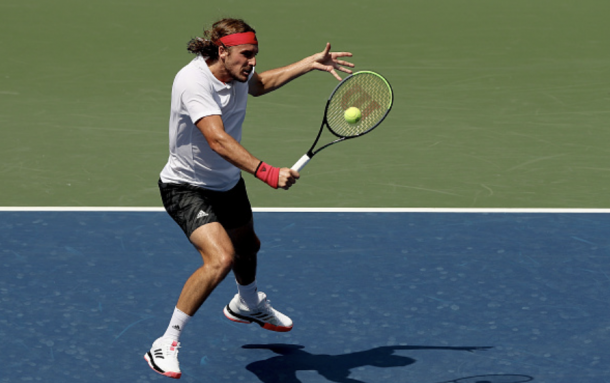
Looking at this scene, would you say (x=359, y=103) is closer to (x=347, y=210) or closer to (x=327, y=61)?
(x=327, y=61)

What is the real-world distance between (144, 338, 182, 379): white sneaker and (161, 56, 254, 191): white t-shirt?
3.16 feet

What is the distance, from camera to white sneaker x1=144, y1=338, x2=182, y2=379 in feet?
17.6

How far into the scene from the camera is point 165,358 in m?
5.43

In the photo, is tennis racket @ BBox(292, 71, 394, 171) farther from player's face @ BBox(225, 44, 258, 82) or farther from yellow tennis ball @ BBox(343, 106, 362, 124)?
player's face @ BBox(225, 44, 258, 82)

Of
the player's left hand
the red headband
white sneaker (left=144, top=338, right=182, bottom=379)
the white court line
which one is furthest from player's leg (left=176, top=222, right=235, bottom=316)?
the white court line

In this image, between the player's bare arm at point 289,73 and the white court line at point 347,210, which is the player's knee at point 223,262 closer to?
the player's bare arm at point 289,73

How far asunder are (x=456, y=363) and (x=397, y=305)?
92 centimetres

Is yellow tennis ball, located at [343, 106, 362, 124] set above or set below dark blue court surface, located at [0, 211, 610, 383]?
above

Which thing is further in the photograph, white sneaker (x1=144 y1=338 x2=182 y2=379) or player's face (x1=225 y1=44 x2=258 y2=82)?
player's face (x1=225 y1=44 x2=258 y2=82)

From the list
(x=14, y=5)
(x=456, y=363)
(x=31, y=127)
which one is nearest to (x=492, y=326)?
(x=456, y=363)

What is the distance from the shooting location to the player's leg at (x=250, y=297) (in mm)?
6172

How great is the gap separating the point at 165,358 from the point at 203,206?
35.4 inches

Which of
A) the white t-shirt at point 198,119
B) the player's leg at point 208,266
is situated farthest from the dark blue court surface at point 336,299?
the white t-shirt at point 198,119

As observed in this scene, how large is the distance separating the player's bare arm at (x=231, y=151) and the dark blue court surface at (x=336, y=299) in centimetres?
127
